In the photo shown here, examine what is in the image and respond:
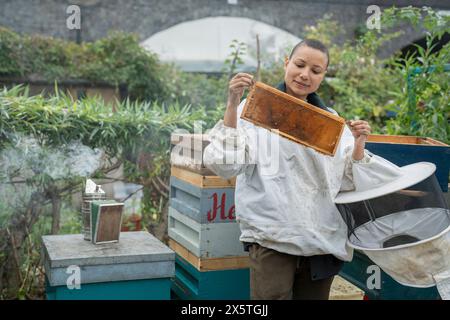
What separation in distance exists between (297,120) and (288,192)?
0.26 m

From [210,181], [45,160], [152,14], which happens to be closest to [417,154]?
[210,181]

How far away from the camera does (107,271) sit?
7.79 ft

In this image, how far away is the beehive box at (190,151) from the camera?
273 cm

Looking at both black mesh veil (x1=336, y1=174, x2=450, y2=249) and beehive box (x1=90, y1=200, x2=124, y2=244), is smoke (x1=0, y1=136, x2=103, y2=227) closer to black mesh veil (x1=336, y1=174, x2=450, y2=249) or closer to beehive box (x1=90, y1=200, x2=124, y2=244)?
beehive box (x1=90, y1=200, x2=124, y2=244)

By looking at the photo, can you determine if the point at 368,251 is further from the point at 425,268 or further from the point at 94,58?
the point at 94,58

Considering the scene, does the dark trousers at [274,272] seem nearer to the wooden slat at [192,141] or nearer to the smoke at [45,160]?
the wooden slat at [192,141]

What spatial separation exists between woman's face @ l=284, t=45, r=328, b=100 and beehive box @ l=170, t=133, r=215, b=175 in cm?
73

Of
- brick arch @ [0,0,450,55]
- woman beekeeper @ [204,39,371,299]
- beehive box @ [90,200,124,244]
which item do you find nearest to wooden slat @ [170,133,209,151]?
beehive box @ [90,200,124,244]

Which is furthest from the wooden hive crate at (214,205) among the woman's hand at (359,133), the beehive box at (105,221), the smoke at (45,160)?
the smoke at (45,160)

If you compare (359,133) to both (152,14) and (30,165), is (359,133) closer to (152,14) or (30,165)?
(30,165)

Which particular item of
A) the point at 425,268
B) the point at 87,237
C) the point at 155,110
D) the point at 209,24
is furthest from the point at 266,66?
the point at 425,268

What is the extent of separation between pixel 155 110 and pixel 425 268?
2178 mm

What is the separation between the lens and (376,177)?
2084 millimetres

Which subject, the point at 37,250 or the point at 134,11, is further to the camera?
the point at 134,11
